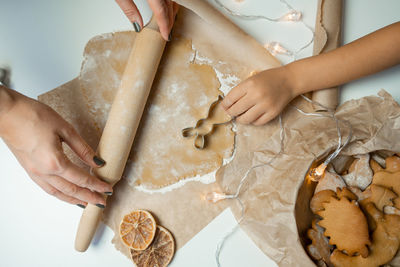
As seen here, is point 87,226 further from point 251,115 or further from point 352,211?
point 352,211

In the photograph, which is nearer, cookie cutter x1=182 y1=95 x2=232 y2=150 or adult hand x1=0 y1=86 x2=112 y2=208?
adult hand x1=0 y1=86 x2=112 y2=208

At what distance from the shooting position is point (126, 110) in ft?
3.05

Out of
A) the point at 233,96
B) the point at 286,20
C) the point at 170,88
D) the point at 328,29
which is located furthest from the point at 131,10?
the point at 328,29

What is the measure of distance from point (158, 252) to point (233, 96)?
556 millimetres

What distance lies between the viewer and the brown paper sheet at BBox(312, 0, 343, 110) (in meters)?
0.98

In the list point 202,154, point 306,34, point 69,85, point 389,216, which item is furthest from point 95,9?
point 389,216

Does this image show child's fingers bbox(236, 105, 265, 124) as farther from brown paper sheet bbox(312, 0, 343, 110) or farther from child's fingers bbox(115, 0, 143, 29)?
child's fingers bbox(115, 0, 143, 29)

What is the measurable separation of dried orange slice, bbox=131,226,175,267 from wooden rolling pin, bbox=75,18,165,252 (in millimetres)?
187

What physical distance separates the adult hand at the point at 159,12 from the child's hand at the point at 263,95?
282 millimetres

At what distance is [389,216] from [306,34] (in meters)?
0.62

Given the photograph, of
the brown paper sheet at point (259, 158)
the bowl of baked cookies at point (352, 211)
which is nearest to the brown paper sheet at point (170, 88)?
the brown paper sheet at point (259, 158)

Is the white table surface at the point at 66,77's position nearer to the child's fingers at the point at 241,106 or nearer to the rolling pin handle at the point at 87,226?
the rolling pin handle at the point at 87,226

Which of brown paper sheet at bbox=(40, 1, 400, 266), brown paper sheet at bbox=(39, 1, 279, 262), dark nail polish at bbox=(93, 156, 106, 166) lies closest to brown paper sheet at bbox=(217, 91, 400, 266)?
brown paper sheet at bbox=(40, 1, 400, 266)

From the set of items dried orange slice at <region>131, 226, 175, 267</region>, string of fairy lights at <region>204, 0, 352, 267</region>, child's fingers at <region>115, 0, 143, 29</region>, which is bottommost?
dried orange slice at <region>131, 226, 175, 267</region>
